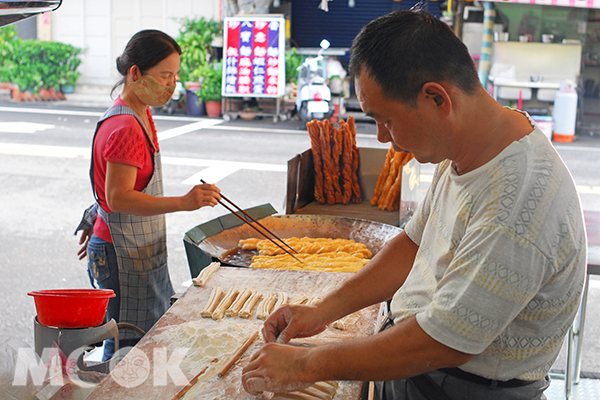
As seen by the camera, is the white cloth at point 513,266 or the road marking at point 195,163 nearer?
the white cloth at point 513,266

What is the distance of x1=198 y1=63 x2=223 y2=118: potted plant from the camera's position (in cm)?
1459

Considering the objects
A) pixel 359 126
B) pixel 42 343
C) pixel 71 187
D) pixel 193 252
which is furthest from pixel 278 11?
pixel 42 343

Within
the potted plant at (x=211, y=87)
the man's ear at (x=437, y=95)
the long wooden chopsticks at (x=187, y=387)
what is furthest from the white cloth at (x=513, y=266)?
the potted plant at (x=211, y=87)

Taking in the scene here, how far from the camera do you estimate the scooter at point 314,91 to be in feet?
41.3

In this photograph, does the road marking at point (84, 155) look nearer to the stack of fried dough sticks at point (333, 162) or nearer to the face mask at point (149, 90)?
the stack of fried dough sticks at point (333, 162)

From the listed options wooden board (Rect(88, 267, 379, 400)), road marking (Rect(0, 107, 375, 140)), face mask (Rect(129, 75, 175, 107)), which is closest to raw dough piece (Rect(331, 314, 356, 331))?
wooden board (Rect(88, 267, 379, 400))

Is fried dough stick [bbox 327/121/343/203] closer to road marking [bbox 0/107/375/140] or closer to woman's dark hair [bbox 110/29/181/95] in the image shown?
woman's dark hair [bbox 110/29/181/95]

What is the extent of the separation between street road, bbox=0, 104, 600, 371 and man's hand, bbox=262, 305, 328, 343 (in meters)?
2.71

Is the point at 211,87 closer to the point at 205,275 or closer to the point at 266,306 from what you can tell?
the point at 205,275

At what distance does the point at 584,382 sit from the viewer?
3.62 m

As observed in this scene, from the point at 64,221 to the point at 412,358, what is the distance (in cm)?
628

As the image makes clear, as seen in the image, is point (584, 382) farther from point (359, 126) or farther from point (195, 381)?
point (359, 126)

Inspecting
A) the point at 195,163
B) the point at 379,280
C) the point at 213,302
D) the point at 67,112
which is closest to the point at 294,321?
the point at 379,280

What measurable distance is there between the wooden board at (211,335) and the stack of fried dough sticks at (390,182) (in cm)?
183
